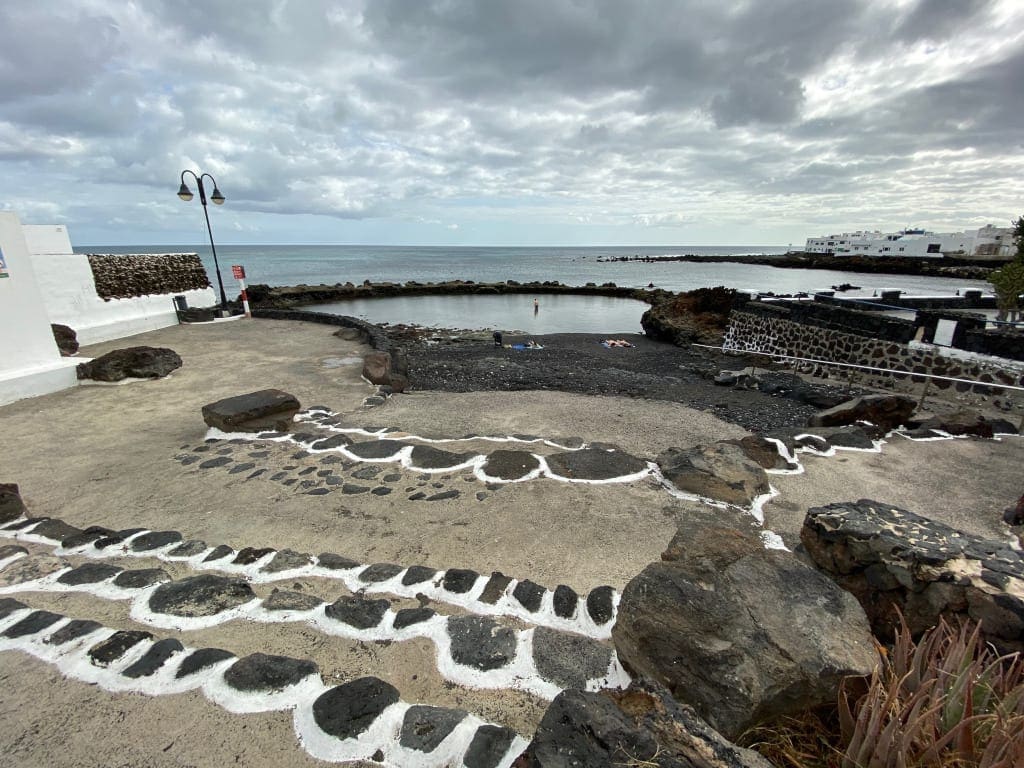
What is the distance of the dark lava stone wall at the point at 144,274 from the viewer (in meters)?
14.3

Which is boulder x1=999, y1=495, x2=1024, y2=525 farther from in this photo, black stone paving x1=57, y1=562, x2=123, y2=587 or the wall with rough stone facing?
the wall with rough stone facing

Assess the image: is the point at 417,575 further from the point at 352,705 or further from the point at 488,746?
the point at 488,746

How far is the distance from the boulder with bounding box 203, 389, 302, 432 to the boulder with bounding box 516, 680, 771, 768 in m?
5.95

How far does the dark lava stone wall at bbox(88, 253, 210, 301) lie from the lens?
14.3m

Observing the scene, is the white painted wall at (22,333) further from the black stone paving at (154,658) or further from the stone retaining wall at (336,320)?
the black stone paving at (154,658)

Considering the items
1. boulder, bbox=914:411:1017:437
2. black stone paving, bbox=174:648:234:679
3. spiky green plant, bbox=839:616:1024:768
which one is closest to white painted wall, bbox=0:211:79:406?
black stone paving, bbox=174:648:234:679

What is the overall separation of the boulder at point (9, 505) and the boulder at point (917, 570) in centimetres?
654

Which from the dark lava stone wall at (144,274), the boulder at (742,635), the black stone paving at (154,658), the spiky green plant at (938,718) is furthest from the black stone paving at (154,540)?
the dark lava stone wall at (144,274)

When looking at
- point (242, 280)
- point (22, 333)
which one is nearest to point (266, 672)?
point (22, 333)

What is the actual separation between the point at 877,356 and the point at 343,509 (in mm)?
14215

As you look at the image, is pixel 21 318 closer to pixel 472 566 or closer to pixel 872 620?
pixel 472 566

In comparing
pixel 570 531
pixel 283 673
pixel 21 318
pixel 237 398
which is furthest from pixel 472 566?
pixel 21 318

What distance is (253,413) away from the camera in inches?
246

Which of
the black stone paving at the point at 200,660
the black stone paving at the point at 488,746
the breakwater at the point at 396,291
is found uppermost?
the black stone paving at the point at 488,746
